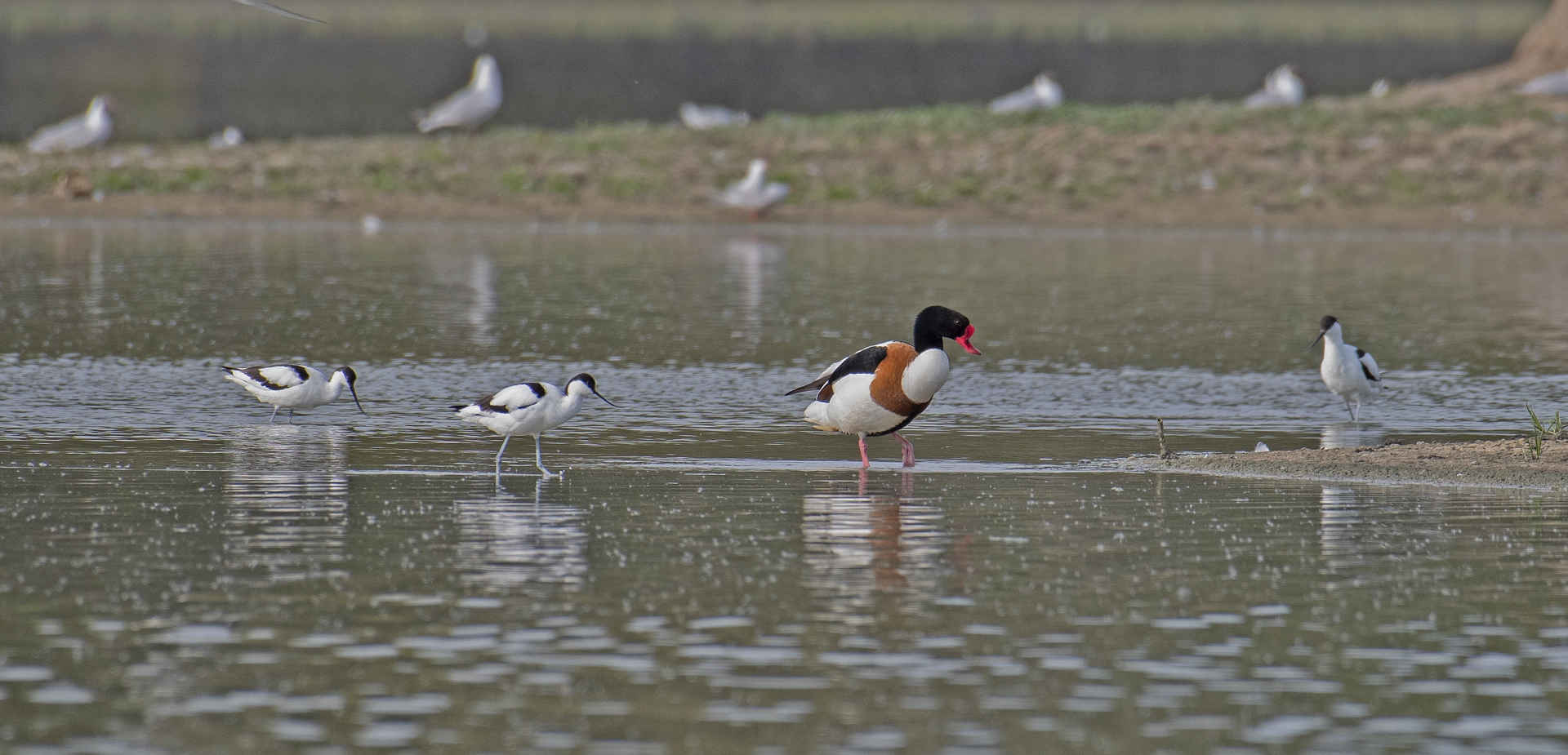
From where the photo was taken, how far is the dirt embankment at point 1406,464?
484 inches

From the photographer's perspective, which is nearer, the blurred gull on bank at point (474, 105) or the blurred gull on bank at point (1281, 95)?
the blurred gull on bank at point (474, 105)

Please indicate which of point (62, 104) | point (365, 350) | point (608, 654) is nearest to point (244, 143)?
point (62, 104)

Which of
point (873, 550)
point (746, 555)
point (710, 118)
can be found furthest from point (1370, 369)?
point (710, 118)

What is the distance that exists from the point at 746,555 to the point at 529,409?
3215mm

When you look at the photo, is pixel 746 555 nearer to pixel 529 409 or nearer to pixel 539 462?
pixel 539 462

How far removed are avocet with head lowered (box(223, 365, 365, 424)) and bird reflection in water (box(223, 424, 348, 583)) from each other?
203mm

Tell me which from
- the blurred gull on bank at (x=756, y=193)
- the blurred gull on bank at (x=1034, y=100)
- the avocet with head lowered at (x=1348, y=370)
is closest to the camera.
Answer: the avocet with head lowered at (x=1348, y=370)

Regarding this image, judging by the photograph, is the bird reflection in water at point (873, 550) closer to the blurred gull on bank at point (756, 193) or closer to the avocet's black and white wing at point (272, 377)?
the avocet's black and white wing at point (272, 377)

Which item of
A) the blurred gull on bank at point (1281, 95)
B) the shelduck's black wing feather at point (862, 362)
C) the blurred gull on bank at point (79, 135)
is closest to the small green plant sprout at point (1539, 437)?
the shelduck's black wing feather at point (862, 362)

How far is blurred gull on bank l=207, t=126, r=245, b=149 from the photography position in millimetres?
41281

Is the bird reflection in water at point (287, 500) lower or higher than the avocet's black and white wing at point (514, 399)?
lower

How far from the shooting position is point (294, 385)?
14719mm

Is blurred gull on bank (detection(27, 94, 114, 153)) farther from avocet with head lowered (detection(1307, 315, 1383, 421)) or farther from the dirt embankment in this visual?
the dirt embankment

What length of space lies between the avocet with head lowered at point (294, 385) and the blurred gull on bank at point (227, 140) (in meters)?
27.2
